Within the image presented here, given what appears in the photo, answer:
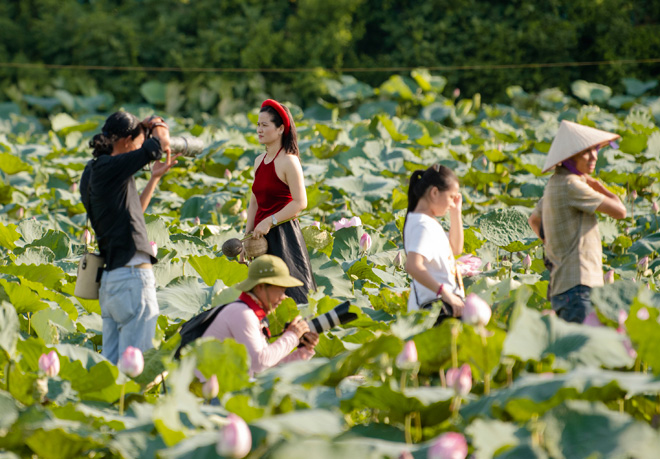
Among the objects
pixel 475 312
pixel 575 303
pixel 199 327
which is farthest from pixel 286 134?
pixel 475 312

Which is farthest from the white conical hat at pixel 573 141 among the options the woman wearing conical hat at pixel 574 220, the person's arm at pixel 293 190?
the person's arm at pixel 293 190

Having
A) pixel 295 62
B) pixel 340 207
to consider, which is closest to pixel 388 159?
pixel 340 207

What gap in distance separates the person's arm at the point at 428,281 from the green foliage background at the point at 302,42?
8831 millimetres

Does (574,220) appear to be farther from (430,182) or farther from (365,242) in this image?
(365,242)

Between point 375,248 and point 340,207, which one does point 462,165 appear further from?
point 375,248

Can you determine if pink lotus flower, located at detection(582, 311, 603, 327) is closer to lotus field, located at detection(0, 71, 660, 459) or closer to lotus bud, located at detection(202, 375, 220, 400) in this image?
lotus field, located at detection(0, 71, 660, 459)

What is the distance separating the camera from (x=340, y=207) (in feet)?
19.2

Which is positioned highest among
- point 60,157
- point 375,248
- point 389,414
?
point 389,414

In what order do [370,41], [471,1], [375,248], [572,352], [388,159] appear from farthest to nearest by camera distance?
1. [370,41]
2. [471,1]
3. [388,159]
4. [375,248]
5. [572,352]

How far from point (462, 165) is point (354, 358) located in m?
4.97

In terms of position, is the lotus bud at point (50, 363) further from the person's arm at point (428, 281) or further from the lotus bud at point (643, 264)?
the lotus bud at point (643, 264)

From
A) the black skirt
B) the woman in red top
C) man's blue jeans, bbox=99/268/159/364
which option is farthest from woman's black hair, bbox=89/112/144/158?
the black skirt

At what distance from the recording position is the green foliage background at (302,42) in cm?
1105

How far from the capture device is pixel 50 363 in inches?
87.4
